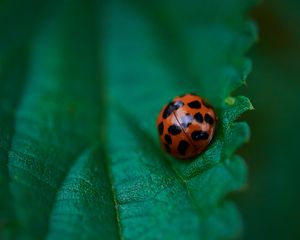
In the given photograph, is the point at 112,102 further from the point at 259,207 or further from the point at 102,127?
the point at 259,207

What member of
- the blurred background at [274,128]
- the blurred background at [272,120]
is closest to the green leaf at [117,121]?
the blurred background at [272,120]

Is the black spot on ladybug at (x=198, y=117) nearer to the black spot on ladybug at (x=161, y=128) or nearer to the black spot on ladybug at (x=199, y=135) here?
the black spot on ladybug at (x=199, y=135)

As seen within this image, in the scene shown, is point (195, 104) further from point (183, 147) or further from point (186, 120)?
point (183, 147)

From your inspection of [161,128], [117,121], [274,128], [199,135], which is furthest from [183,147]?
[274,128]

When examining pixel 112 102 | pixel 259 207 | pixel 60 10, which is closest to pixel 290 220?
pixel 259 207

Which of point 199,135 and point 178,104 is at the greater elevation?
point 178,104

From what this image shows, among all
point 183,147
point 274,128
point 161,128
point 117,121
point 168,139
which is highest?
point 274,128

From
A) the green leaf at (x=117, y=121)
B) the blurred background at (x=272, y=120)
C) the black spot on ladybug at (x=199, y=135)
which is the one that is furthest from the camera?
the blurred background at (x=272, y=120)
